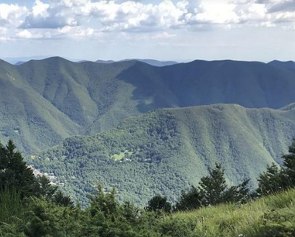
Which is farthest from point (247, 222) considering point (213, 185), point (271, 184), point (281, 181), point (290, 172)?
point (213, 185)

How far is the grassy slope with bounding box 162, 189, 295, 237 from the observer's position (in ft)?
18.5

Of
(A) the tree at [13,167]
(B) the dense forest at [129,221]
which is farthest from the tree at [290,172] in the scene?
(A) the tree at [13,167]

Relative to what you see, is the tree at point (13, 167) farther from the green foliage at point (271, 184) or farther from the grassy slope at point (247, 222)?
the grassy slope at point (247, 222)

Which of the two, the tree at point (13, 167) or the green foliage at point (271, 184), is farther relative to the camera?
the tree at point (13, 167)

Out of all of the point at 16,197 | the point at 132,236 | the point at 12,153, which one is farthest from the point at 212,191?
the point at 132,236

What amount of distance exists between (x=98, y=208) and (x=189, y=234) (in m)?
2.01

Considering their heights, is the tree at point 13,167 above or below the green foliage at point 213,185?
above

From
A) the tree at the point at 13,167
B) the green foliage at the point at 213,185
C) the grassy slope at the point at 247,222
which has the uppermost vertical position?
the grassy slope at the point at 247,222

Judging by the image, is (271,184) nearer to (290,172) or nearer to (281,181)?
(281,181)

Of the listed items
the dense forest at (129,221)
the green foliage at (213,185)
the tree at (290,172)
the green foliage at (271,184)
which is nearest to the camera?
the dense forest at (129,221)

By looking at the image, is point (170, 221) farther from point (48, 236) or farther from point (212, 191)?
point (212, 191)

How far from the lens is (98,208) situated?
770 cm

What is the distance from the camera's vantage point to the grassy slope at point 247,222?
5633mm

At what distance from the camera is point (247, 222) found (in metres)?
6.61
